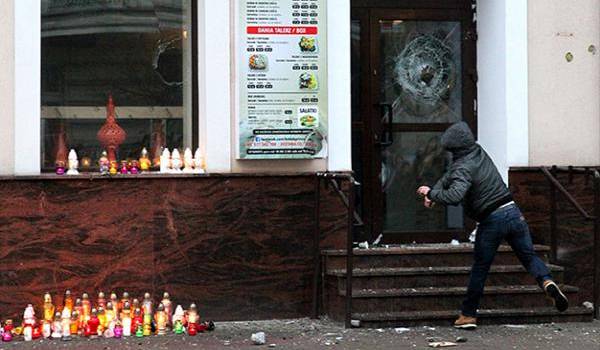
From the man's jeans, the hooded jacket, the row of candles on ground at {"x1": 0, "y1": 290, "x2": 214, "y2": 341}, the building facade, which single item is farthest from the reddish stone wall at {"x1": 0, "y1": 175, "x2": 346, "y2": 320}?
the man's jeans

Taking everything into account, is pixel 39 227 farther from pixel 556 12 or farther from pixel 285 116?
pixel 556 12

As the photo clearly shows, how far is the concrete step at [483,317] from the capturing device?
28.2ft

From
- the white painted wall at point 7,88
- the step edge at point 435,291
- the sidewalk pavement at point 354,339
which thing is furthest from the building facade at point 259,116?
the step edge at point 435,291

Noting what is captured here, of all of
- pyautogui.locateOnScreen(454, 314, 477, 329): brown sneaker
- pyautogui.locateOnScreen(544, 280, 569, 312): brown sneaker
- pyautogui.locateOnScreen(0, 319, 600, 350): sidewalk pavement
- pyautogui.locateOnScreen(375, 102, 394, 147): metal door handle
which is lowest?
pyautogui.locateOnScreen(0, 319, 600, 350): sidewalk pavement

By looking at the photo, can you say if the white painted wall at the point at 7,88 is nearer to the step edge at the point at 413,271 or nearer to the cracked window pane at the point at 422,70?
the step edge at the point at 413,271

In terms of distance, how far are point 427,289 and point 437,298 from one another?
154 mm

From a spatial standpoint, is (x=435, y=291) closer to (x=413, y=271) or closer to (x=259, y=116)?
(x=413, y=271)

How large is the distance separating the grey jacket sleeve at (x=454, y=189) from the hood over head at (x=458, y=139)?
222 mm

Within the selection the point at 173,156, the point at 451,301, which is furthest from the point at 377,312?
the point at 173,156

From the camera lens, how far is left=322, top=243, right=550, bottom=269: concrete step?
358 inches

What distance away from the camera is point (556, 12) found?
976 centimetres

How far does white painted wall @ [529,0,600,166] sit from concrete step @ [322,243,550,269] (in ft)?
4.04

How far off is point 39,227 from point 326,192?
2584 millimetres

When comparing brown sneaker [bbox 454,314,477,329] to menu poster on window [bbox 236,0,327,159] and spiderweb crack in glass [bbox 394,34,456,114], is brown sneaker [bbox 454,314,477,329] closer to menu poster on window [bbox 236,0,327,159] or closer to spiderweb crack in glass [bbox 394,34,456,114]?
menu poster on window [bbox 236,0,327,159]
